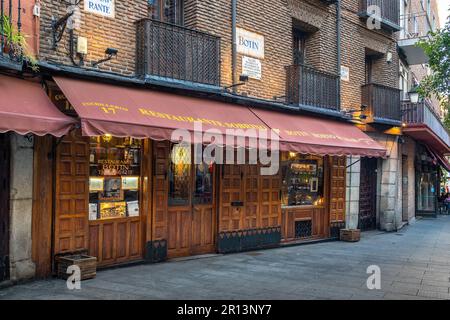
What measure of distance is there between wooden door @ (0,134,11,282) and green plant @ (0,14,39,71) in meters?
1.21

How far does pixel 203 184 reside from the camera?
1004 cm

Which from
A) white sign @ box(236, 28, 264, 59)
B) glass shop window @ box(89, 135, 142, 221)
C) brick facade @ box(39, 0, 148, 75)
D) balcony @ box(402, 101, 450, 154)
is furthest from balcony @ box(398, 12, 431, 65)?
glass shop window @ box(89, 135, 142, 221)

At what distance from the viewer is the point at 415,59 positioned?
18594 millimetres

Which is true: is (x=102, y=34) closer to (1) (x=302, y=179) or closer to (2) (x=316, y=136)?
(2) (x=316, y=136)

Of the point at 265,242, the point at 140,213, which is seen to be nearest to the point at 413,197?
the point at 265,242

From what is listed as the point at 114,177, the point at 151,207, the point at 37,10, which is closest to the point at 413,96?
the point at 151,207

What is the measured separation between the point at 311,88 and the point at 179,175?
4808 mm

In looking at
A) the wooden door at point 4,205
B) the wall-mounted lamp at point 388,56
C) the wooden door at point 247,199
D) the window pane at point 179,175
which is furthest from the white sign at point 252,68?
the wall-mounted lamp at point 388,56

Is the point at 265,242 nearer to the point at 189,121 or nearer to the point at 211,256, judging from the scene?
the point at 211,256

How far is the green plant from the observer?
20.7 feet

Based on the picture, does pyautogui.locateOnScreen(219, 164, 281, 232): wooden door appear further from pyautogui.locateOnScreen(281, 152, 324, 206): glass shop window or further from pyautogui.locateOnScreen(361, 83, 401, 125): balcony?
pyautogui.locateOnScreen(361, 83, 401, 125): balcony

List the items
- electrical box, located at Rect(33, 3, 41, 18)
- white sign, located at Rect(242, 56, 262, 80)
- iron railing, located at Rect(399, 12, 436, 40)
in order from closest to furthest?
electrical box, located at Rect(33, 3, 41, 18)
white sign, located at Rect(242, 56, 262, 80)
iron railing, located at Rect(399, 12, 436, 40)

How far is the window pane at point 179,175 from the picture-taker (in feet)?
30.8
